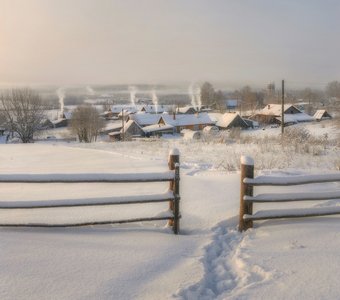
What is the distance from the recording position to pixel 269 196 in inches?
225

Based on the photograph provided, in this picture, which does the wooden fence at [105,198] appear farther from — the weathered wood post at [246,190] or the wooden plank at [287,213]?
the wooden plank at [287,213]

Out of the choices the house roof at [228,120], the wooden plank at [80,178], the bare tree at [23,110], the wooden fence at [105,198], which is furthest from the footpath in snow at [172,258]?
the house roof at [228,120]

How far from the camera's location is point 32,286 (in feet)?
12.5

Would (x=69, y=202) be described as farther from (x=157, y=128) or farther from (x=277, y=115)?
(x=277, y=115)

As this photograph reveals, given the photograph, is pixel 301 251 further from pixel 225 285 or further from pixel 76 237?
pixel 76 237

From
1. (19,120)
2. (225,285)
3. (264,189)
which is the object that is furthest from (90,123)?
(225,285)

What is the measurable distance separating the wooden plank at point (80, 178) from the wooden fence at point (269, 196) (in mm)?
1176

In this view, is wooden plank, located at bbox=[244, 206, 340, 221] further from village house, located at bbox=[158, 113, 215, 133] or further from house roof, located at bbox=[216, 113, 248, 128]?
village house, located at bbox=[158, 113, 215, 133]

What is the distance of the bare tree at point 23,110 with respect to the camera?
46.3 metres

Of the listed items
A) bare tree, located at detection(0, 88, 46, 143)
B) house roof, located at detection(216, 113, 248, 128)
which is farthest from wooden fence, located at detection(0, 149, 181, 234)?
house roof, located at detection(216, 113, 248, 128)

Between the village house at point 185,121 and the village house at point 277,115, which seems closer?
the village house at point 185,121

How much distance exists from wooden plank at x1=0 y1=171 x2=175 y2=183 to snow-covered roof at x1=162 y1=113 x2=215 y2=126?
2467 inches

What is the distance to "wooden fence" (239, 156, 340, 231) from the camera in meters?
5.58

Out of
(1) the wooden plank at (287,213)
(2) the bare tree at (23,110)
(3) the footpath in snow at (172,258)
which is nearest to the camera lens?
(3) the footpath in snow at (172,258)
